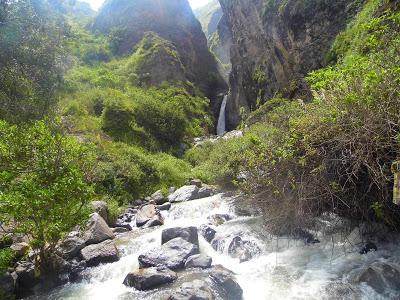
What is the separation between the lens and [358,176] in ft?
31.4

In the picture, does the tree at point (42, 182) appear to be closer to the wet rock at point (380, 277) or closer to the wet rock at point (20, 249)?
the wet rock at point (20, 249)

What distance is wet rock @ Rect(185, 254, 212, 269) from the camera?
11.8m

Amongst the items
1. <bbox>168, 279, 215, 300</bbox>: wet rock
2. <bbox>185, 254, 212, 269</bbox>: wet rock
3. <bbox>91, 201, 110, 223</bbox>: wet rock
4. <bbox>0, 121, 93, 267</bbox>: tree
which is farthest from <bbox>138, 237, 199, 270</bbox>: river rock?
<bbox>91, 201, 110, 223</bbox>: wet rock

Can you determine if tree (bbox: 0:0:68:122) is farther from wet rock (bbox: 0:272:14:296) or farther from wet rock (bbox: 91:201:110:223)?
wet rock (bbox: 0:272:14:296)

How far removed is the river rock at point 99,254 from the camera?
13.5 m

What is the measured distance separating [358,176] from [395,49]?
305 centimetres

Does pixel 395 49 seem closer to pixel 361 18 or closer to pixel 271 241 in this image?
pixel 271 241

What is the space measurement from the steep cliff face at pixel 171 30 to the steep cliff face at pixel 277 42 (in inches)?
329

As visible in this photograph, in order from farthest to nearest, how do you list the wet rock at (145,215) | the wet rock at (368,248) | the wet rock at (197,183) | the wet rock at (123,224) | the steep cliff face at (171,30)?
the steep cliff face at (171,30) → the wet rock at (197,183) → the wet rock at (145,215) → the wet rock at (123,224) → the wet rock at (368,248)

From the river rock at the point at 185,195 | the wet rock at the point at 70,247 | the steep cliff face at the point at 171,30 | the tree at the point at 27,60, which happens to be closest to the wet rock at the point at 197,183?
the river rock at the point at 185,195

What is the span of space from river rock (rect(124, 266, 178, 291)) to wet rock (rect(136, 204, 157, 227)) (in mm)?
6747

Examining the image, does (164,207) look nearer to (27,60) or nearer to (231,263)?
(231,263)

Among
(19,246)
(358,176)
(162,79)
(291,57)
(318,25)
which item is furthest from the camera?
(162,79)

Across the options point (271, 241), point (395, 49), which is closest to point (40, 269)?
point (271, 241)
